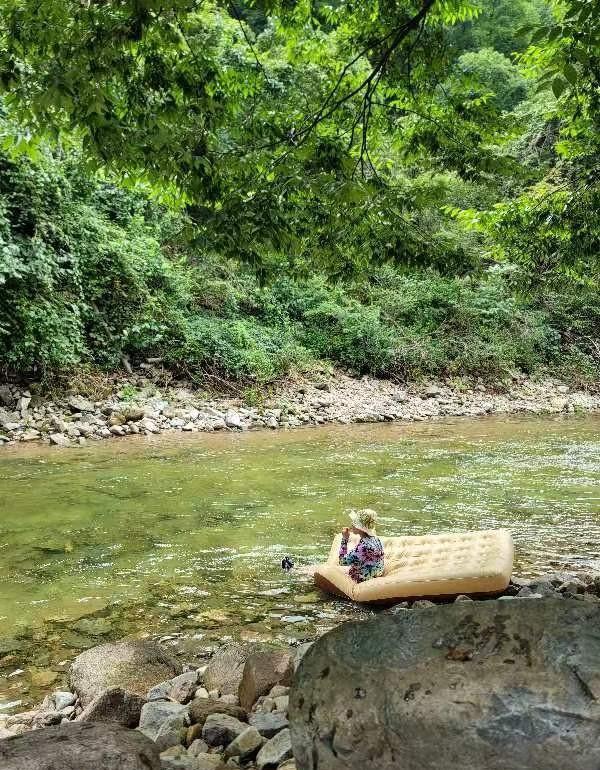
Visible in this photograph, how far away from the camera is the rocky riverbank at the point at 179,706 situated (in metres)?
2.02

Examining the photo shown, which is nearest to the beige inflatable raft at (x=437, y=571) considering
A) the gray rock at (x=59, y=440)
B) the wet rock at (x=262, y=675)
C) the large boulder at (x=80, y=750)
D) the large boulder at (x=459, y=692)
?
the wet rock at (x=262, y=675)

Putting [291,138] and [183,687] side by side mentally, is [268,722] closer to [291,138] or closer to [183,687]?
[183,687]

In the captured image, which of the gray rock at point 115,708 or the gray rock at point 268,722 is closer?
the gray rock at point 268,722

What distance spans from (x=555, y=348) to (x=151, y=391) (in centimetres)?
1559

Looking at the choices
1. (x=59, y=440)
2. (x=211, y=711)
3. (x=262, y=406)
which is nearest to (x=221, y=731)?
(x=211, y=711)

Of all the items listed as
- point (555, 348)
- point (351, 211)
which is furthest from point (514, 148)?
point (351, 211)

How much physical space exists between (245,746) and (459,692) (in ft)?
3.91

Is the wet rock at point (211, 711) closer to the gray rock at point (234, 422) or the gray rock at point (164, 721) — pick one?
the gray rock at point (164, 721)

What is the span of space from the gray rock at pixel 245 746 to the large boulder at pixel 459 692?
709 millimetres

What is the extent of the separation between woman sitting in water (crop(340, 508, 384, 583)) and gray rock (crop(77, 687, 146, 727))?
249cm

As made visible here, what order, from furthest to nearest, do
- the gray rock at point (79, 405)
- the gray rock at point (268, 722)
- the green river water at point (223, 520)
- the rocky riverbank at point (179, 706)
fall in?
the gray rock at point (79, 405) → the green river water at point (223, 520) → the gray rock at point (268, 722) → the rocky riverbank at point (179, 706)

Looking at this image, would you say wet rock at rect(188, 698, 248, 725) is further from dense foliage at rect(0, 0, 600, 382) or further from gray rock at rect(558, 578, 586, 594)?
gray rock at rect(558, 578, 586, 594)

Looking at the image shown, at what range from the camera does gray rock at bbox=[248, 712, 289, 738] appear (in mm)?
2699

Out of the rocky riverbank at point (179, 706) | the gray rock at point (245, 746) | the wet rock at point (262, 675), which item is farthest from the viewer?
the wet rock at point (262, 675)
